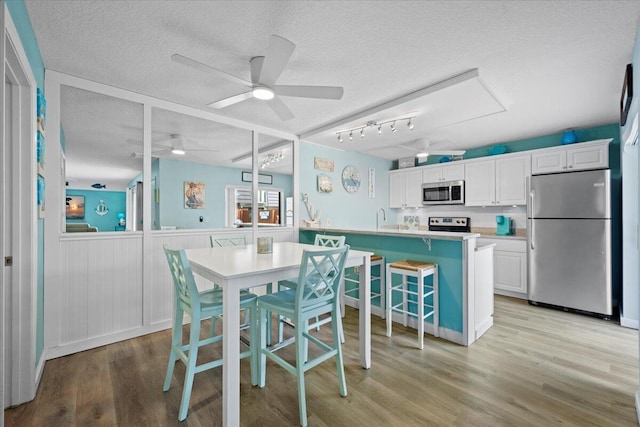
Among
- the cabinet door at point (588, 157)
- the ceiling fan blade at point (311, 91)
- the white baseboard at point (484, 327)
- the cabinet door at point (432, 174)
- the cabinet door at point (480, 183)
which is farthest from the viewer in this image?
the cabinet door at point (432, 174)

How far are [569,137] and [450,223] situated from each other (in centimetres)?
205

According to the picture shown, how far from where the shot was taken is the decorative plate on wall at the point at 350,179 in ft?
16.4

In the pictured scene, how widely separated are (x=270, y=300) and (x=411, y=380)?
3.78 feet

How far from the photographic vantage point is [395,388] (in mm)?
1941

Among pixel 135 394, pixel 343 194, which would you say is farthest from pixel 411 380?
pixel 343 194

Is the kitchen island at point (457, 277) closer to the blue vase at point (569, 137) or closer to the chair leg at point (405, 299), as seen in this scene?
the chair leg at point (405, 299)

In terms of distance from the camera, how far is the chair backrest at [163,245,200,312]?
5.48 feet

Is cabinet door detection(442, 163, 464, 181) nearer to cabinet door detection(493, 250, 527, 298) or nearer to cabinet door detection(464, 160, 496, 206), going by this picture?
cabinet door detection(464, 160, 496, 206)

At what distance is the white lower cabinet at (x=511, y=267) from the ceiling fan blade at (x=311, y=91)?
313 centimetres

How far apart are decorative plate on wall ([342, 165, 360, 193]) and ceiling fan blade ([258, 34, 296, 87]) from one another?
119 inches

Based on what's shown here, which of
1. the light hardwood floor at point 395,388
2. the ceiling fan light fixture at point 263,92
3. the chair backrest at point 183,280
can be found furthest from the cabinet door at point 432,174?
the chair backrest at point 183,280

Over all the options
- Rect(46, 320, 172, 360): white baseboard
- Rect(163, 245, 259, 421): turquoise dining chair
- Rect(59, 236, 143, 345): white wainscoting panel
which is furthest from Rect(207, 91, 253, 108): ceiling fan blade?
Rect(46, 320, 172, 360): white baseboard

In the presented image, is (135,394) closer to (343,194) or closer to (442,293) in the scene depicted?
(442,293)

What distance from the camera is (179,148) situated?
142 inches
